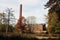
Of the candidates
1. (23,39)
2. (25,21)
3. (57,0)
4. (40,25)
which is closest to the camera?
(23,39)

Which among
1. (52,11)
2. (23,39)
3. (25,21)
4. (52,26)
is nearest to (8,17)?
(52,26)

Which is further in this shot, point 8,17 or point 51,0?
point 8,17

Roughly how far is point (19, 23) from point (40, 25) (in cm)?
2910

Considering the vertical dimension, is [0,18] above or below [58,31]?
above

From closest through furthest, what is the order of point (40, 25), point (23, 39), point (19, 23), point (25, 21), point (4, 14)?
point (23, 39)
point (4, 14)
point (19, 23)
point (25, 21)
point (40, 25)

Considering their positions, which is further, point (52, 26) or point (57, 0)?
point (52, 26)

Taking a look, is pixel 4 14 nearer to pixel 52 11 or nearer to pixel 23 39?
pixel 52 11

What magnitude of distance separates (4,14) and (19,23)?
19.2 m

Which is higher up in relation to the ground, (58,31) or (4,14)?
(4,14)

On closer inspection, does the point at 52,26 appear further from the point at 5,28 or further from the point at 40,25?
the point at 40,25

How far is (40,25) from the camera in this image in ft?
405

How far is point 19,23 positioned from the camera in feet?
318

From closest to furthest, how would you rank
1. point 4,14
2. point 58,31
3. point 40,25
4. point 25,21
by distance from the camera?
point 58,31 < point 4,14 < point 25,21 < point 40,25

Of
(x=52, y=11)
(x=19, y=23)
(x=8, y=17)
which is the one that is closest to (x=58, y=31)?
(x=8, y=17)
